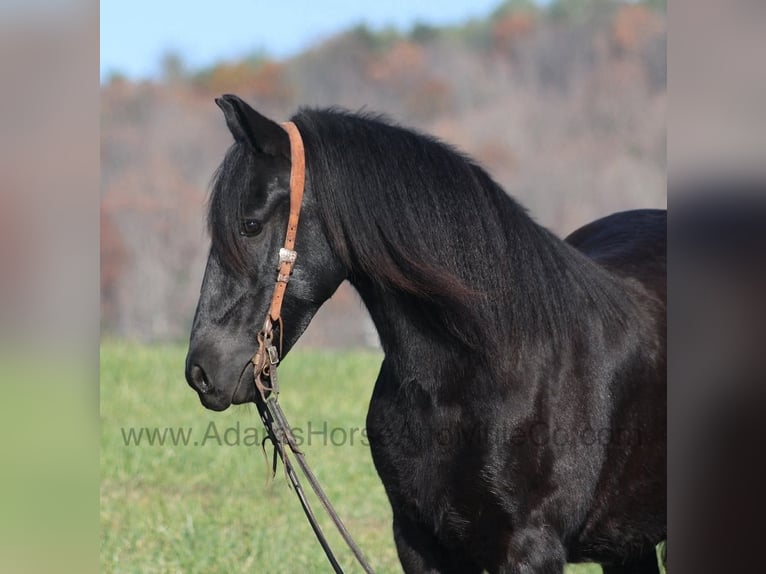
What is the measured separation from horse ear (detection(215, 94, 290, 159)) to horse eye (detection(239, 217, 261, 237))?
210 mm

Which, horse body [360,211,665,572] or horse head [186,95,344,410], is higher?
horse head [186,95,344,410]

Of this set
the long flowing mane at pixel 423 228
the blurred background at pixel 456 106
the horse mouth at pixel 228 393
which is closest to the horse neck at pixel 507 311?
the long flowing mane at pixel 423 228

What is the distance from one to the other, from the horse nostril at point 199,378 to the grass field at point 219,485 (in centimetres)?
48

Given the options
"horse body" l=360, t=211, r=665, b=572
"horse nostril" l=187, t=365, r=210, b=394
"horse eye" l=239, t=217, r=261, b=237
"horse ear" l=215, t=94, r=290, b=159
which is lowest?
"horse body" l=360, t=211, r=665, b=572

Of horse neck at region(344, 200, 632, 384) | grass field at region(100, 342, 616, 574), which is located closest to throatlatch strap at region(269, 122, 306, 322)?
horse neck at region(344, 200, 632, 384)

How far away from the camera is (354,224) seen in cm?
282

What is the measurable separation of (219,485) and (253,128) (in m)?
4.24

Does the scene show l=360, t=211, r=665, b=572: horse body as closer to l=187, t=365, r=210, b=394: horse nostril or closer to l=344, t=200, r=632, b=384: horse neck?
l=344, t=200, r=632, b=384: horse neck

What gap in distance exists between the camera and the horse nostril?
2.76 meters

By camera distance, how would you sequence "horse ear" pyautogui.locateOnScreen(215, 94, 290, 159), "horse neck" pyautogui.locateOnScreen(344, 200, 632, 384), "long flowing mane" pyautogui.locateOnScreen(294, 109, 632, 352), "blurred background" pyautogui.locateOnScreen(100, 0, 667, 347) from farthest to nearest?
"blurred background" pyautogui.locateOnScreen(100, 0, 667, 347), "horse neck" pyautogui.locateOnScreen(344, 200, 632, 384), "long flowing mane" pyautogui.locateOnScreen(294, 109, 632, 352), "horse ear" pyautogui.locateOnScreen(215, 94, 290, 159)

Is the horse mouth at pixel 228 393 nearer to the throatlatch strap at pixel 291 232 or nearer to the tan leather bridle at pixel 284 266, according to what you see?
the tan leather bridle at pixel 284 266

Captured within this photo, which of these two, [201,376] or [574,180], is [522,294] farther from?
[574,180]

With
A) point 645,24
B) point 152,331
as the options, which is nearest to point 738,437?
point 152,331

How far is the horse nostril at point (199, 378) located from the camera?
2764mm
